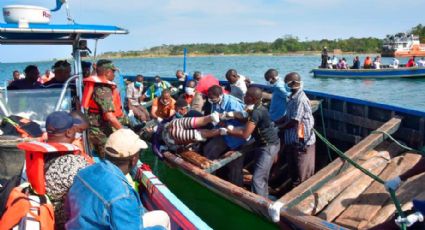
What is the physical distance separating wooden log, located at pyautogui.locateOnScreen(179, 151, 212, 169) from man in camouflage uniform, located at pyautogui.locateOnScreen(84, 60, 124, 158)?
109cm

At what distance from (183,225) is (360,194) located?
91.8 inches

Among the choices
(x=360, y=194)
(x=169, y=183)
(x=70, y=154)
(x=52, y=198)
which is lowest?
(x=169, y=183)

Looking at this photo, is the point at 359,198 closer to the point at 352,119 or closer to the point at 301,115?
the point at 301,115

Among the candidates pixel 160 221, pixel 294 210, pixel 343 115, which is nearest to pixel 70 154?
pixel 160 221

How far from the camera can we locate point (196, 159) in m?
5.88

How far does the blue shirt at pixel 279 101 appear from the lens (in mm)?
6410

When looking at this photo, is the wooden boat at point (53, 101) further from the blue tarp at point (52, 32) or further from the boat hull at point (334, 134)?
the boat hull at point (334, 134)

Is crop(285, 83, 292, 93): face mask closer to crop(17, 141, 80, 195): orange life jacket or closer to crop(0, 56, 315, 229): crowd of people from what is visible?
crop(0, 56, 315, 229): crowd of people

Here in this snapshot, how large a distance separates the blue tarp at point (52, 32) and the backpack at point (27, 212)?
2357mm

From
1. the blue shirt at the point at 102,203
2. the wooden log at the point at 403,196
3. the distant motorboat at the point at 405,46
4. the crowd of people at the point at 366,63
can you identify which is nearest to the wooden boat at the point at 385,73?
the crowd of people at the point at 366,63

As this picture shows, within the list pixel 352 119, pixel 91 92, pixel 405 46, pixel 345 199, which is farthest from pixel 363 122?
pixel 405 46

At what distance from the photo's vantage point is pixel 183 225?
321cm

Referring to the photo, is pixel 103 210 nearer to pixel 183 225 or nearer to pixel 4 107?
pixel 183 225

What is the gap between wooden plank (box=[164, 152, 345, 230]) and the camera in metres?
3.88
